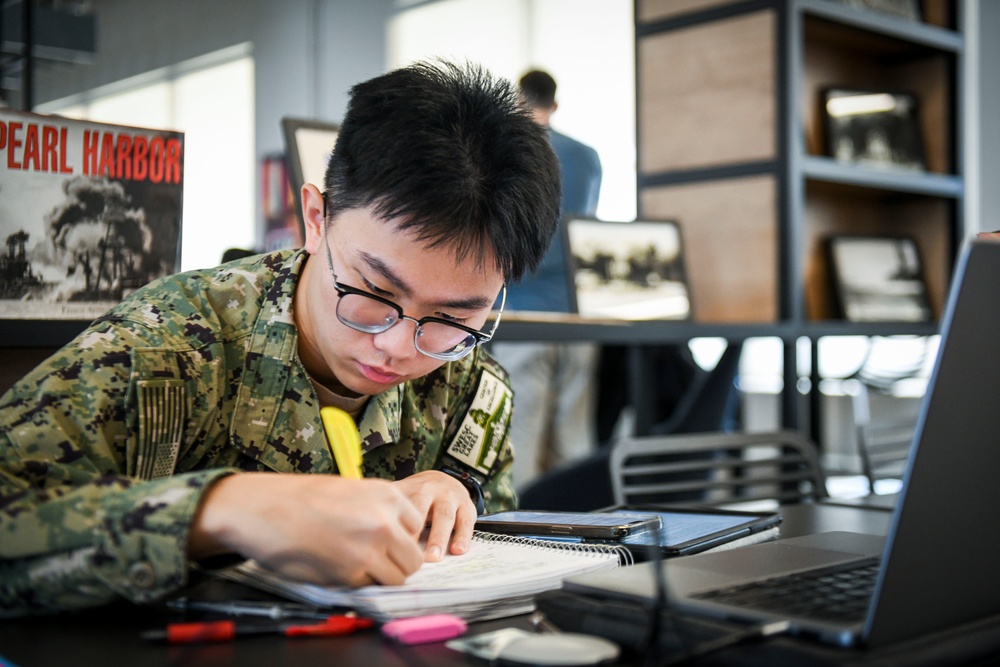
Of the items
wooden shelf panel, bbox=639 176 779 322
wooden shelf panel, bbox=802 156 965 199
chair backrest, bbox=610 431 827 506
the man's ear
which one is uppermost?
wooden shelf panel, bbox=802 156 965 199

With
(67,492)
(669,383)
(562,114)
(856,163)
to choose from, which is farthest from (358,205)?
(562,114)

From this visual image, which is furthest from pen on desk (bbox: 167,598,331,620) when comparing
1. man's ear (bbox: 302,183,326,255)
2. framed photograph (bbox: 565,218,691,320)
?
framed photograph (bbox: 565,218,691,320)

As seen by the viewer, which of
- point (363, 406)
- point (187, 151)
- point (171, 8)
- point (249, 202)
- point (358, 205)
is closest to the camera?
point (358, 205)

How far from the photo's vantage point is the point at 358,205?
2.92ft

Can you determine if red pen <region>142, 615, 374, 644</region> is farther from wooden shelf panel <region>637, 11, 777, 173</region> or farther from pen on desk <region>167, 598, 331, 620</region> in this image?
wooden shelf panel <region>637, 11, 777, 173</region>

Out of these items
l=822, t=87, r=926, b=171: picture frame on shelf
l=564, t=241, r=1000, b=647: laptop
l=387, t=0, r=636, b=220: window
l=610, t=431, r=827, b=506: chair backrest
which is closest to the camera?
l=564, t=241, r=1000, b=647: laptop

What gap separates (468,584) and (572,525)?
217 mm

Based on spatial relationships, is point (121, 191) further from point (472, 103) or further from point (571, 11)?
point (571, 11)

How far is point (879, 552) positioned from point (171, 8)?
7.19 m

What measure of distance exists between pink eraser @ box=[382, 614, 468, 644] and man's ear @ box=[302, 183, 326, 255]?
48cm

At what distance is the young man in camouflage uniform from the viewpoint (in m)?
0.63

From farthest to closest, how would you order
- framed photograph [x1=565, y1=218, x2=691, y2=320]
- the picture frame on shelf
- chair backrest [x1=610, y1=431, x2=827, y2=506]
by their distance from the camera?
the picture frame on shelf
framed photograph [x1=565, y1=218, x2=691, y2=320]
chair backrest [x1=610, y1=431, x2=827, y2=506]

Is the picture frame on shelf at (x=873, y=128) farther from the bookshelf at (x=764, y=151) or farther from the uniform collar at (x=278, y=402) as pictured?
the uniform collar at (x=278, y=402)

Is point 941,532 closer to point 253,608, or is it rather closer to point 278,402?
point 253,608
